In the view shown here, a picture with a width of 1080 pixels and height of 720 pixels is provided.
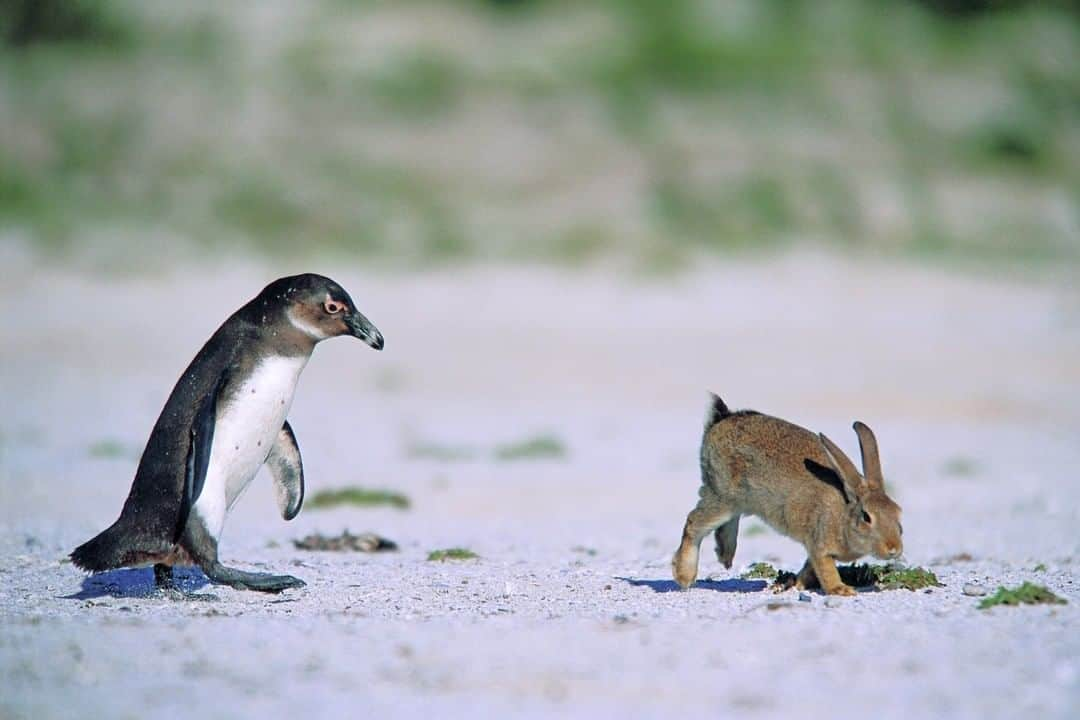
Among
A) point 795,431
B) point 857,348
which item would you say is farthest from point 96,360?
point 795,431

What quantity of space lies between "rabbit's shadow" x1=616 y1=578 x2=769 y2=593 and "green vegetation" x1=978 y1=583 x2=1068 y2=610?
1389mm

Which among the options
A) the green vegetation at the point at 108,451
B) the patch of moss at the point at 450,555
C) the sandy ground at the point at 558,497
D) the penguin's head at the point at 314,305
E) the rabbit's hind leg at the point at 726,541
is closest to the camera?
the sandy ground at the point at 558,497

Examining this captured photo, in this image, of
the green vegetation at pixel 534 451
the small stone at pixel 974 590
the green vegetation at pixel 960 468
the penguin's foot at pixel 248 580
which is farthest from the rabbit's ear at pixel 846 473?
the green vegetation at pixel 534 451

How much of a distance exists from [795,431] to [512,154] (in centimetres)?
3144

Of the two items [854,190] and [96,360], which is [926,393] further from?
[854,190]

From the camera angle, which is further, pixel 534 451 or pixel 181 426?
pixel 534 451

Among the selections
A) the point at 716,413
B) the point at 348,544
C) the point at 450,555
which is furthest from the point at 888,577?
the point at 348,544

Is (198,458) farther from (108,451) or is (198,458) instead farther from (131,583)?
(108,451)

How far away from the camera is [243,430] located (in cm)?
836

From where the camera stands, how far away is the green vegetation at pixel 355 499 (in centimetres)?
1334

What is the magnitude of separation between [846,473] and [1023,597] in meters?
1.09

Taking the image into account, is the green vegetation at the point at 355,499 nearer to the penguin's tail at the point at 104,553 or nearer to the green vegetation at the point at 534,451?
the green vegetation at the point at 534,451

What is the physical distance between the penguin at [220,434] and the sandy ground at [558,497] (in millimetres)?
319

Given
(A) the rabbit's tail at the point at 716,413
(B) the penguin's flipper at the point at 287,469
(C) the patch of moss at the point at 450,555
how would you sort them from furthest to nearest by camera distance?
(C) the patch of moss at the point at 450,555 < (B) the penguin's flipper at the point at 287,469 < (A) the rabbit's tail at the point at 716,413
